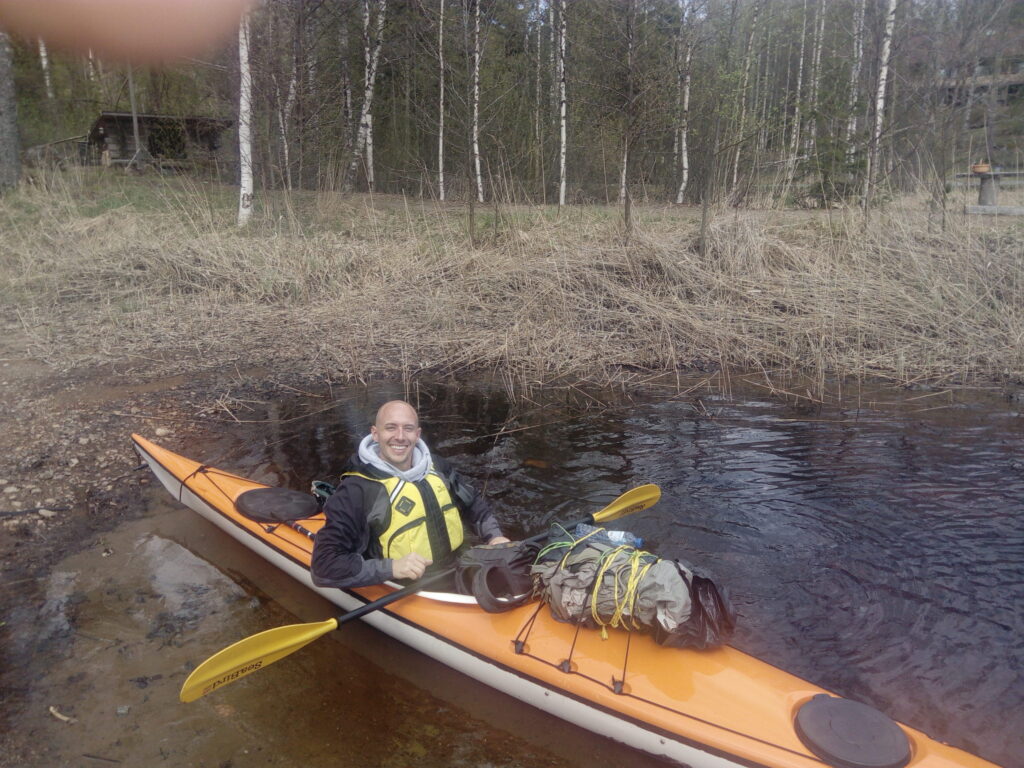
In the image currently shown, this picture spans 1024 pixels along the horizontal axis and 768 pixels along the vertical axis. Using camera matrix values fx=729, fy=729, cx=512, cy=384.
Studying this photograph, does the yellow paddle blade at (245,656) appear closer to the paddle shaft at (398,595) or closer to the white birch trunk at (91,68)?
the paddle shaft at (398,595)

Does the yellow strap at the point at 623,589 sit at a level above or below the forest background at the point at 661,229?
below

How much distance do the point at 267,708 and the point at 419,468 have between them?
988mm

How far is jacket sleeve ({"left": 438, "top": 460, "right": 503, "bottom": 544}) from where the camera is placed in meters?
3.05

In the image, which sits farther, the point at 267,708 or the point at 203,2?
the point at 203,2

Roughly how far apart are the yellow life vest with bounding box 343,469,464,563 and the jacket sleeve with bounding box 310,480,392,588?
68 millimetres

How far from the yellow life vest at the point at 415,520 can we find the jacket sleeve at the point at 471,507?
0.14 metres

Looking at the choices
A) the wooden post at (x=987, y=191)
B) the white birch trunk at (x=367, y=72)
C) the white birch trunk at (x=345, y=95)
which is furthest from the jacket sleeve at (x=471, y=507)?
the white birch trunk at (x=345, y=95)

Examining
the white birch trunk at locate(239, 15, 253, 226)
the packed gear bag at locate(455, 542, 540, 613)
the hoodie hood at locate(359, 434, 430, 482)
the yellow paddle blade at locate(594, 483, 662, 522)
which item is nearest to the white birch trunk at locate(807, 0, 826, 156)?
the white birch trunk at locate(239, 15, 253, 226)

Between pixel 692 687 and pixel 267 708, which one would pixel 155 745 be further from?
pixel 692 687

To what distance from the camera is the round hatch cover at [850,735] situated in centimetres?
192

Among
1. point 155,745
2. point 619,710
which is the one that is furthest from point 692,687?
point 155,745

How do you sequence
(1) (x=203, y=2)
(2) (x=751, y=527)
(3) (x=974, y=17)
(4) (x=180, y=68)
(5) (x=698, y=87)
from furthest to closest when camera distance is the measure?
(4) (x=180, y=68) → (5) (x=698, y=87) → (1) (x=203, y=2) → (3) (x=974, y=17) → (2) (x=751, y=527)

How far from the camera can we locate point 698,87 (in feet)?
43.8

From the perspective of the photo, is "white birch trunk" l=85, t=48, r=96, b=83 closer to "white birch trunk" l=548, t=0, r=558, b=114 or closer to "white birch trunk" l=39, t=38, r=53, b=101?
"white birch trunk" l=39, t=38, r=53, b=101
